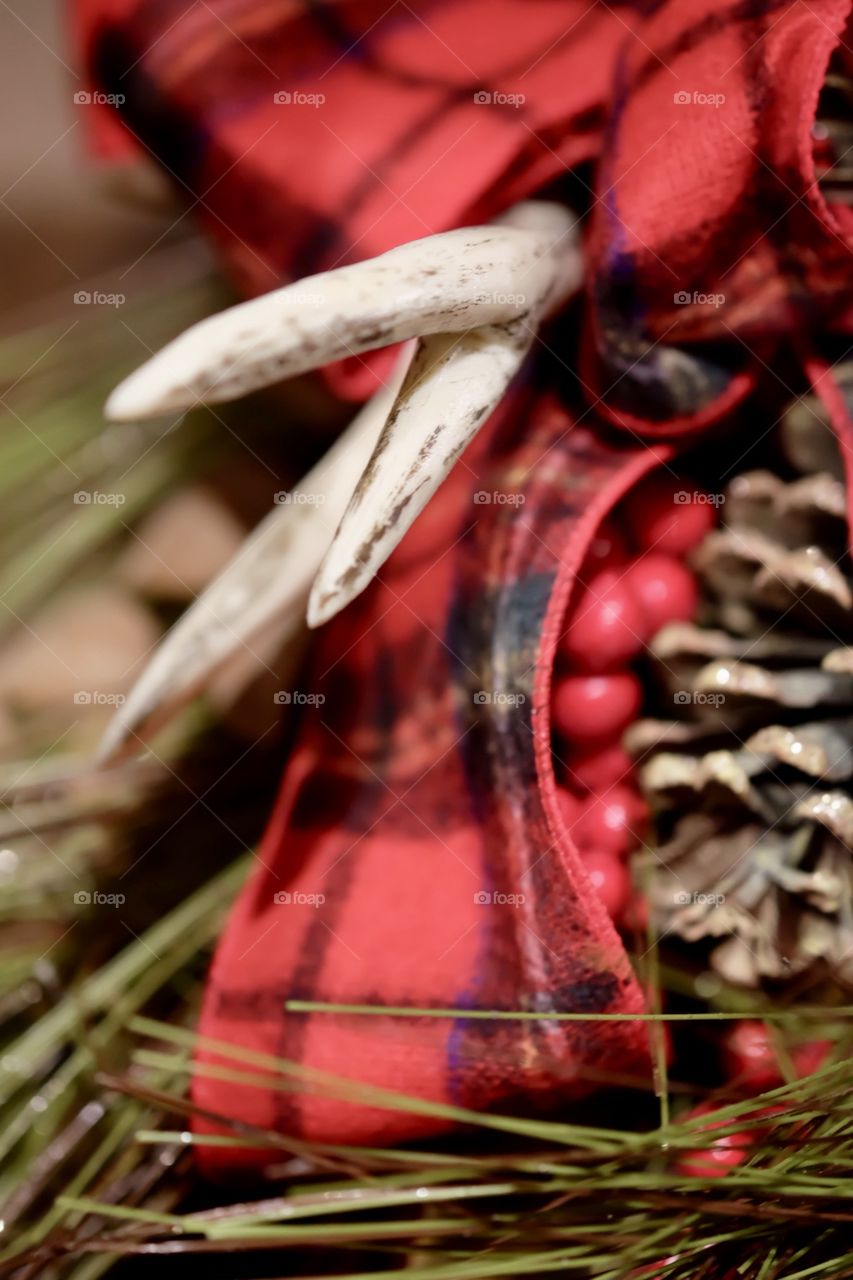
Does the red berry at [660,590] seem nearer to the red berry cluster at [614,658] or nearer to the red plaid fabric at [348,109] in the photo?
the red berry cluster at [614,658]

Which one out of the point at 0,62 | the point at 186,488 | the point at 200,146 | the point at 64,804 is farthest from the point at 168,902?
the point at 0,62

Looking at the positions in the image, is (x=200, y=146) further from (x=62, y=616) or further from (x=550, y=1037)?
(x=550, y=1037)

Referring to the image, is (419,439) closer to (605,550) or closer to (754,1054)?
(605,550)

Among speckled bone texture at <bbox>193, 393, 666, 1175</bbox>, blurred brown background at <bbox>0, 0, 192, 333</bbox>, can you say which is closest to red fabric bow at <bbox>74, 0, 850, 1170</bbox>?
speckled bone texture at <bbox>193, 393, 666, 1175</bbox>

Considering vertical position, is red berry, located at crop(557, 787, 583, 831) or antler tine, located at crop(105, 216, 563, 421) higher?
antler tine, located at crop(105, 216, 563, 421)

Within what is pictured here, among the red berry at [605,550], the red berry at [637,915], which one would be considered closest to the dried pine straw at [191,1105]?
the red berry at [637,915]

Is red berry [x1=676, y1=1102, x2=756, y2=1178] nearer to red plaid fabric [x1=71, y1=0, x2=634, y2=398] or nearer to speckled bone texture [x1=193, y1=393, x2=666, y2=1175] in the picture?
speckled bone texture [x1=193, y1=393, x2=666, y2=1175]

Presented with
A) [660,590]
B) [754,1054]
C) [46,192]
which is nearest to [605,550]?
[660,590]
